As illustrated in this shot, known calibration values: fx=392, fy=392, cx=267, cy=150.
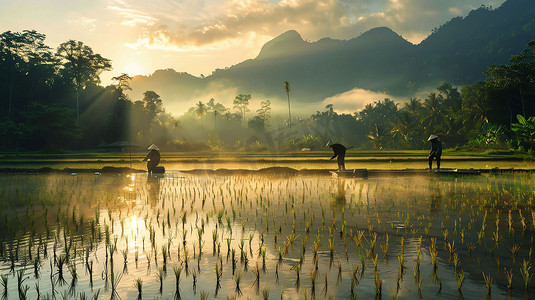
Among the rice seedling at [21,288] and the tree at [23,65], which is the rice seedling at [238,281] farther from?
the tree at [23,65]

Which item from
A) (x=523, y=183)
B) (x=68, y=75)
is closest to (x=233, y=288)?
(x=523, y=183)

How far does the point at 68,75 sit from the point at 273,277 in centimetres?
7960

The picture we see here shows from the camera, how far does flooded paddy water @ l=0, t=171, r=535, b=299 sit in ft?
15.0

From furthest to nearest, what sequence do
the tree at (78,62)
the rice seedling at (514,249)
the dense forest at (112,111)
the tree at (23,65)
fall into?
the tree at (78,62), the tree at (23,65), the dense forest at (112,111), the rice seedling at (514,249)

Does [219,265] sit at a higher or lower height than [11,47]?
lower

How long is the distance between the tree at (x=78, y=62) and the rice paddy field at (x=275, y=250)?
6910 centimetres

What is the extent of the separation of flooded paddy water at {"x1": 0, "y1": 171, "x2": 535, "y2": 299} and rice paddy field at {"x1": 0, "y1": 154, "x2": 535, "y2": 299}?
1.0 inches

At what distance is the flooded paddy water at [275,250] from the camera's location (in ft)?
15.0

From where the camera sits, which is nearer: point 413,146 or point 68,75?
point 413,146

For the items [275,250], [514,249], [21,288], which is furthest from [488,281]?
[21,288]

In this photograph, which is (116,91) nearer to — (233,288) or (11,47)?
(11,47)

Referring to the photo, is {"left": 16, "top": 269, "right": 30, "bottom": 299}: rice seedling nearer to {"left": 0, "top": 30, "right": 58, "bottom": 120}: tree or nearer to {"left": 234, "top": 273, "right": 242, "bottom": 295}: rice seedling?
{"left": 234, "top": 273, "right": 242, "bottom": 295}: rice seedling

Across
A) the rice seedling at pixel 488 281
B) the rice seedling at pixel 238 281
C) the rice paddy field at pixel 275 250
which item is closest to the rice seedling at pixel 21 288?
the rice paddy field at pixel 275 250

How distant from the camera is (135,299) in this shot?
4.36 m
